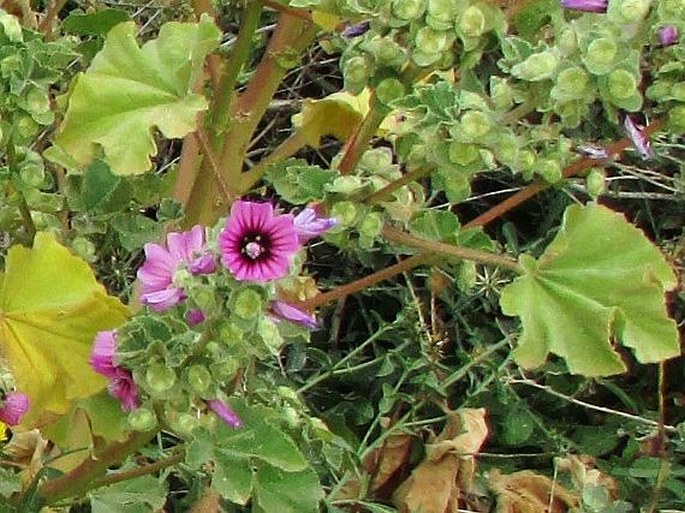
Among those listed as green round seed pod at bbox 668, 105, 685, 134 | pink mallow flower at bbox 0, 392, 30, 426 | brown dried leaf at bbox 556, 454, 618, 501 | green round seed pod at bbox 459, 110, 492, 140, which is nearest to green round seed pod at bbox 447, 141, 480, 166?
green round seed pod at bbox 459, 110, 492, 140

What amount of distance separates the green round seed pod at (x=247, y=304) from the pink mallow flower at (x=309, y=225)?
69 mm

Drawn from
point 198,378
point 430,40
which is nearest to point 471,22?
point 430,40

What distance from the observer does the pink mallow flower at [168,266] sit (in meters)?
0.65

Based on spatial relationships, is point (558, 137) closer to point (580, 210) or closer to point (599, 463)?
point (580, 210)

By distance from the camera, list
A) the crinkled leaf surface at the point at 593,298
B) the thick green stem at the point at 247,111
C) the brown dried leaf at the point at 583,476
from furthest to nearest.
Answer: the brown dried leaf at the point at 583,476, the thick green stem at the point at 247,111, the crinkled leaf surface at the point at 593,298

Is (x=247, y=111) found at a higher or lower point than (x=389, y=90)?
lower

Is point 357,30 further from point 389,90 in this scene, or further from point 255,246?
point 255,246

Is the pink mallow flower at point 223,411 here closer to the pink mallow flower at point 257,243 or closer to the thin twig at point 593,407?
the pink mallow flower at point 257,243

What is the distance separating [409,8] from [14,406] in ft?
1.28

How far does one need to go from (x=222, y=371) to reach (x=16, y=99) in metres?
0.21

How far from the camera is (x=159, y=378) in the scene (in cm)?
65

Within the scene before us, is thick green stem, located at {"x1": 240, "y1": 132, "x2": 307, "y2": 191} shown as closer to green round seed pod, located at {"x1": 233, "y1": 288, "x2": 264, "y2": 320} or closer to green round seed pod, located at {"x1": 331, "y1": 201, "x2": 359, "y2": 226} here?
green round seed pod, located at {"x1": 331, "y1": 201, "x2": 359, "y2": 226}

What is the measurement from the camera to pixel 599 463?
132cm

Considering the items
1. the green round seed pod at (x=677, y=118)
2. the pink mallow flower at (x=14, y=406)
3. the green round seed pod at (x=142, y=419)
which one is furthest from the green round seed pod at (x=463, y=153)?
the pink mallow flower at (x=14, y=406)
